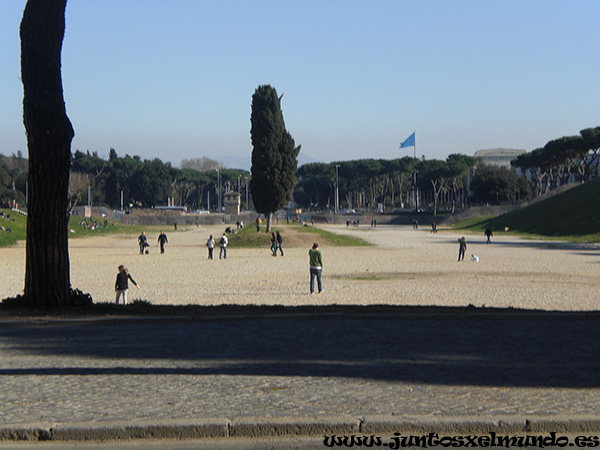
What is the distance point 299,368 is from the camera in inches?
307

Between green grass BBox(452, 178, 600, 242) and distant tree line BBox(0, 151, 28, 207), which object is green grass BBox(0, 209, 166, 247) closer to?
distant tree line BBox(0, 151, 28, 207)

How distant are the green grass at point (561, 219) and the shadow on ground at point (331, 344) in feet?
157

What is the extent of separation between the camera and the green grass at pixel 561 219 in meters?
61.8

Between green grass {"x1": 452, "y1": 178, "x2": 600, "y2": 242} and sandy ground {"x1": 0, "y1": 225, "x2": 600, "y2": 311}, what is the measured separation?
24922 mm

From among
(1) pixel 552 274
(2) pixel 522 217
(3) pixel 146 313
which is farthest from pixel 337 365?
(2) pixel 522 217

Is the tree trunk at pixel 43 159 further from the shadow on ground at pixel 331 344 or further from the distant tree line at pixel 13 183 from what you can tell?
the distant tree line at pixel 13 183

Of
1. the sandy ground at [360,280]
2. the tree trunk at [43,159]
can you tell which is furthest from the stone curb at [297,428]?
the sandy ground at [360,280]

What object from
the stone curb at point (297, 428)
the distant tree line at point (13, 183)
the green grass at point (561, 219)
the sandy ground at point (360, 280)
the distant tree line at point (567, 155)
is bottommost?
the sandy ground at point (360, 280)

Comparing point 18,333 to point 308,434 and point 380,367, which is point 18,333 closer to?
point 380,367

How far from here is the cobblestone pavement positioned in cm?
618

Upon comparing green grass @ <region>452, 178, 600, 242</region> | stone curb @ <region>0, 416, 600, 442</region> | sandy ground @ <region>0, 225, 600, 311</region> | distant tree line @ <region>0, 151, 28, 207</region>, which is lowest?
sandy ground @ <region>0, 225, 600, 311</region>

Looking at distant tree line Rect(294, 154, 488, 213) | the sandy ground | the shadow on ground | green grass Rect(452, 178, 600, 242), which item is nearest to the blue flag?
green grass Rect(452, 178, 600, 242)

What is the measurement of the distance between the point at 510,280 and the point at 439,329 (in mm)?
14286

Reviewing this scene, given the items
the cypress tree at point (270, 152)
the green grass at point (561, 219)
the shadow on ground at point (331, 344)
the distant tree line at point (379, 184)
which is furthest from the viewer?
the distant tree line at point (379, 184)
